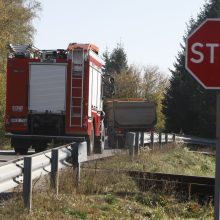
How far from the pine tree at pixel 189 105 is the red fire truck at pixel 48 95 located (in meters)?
22.8

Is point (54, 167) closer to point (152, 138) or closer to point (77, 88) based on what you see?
point (77, 88)

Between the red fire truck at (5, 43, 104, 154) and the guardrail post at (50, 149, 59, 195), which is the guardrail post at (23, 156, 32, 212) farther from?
the red fire truck at (5, 43, 104, 154)

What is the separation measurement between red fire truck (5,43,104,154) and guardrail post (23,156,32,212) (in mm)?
11929

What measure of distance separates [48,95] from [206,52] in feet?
49.5

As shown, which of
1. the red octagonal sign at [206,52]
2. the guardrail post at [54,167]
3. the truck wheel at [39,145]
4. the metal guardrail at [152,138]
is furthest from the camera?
the truck wheel at [39,145]

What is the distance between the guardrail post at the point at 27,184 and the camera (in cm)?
781

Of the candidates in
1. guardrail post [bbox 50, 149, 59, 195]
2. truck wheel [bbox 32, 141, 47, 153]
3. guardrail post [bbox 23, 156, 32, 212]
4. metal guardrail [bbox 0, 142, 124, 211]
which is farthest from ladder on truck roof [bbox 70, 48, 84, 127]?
guardrail post [bbox 23, 156, 32, 212]

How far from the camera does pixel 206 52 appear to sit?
560 cm

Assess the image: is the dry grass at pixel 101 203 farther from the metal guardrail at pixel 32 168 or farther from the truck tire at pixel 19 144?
the truck tire at pixel 19 144

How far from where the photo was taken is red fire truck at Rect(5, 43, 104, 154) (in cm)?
2012

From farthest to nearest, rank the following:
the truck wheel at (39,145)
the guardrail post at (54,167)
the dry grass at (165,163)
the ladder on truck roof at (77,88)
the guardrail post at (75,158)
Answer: the truck wheel at (39,145)
the ladder on truck roof at (77,88)
the dry grass at (165,163)
the guardrail post at (75,158)
the guardrail post at (54,167)

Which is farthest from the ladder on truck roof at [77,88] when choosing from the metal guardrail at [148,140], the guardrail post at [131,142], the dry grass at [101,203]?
the dry grass at [101,203]

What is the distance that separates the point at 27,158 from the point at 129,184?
315 cm

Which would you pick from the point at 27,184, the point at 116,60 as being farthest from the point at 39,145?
the point at 116,60
